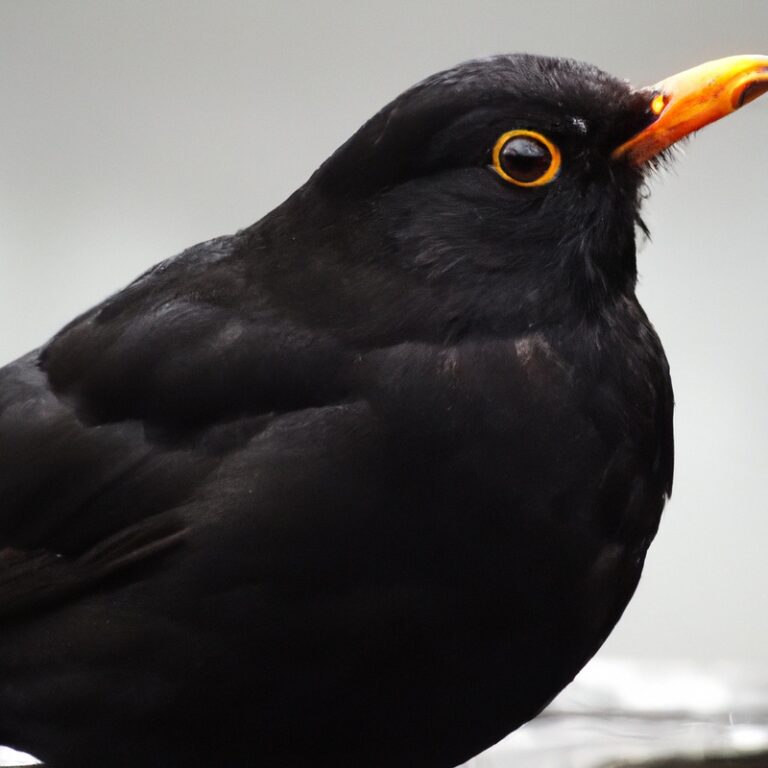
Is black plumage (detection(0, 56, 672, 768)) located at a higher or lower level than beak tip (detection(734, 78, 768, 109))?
lower

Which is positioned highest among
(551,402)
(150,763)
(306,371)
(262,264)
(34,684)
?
(262,264)

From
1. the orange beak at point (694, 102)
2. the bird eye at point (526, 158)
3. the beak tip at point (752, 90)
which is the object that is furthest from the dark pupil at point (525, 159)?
the beak tip at point (752, 90)

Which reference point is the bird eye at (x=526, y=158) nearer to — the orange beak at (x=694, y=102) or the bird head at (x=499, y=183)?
the bird head at (x=499, y=183)

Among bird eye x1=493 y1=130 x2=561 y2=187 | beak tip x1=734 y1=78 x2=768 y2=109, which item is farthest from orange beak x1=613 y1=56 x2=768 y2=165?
bird eye x1=493 y1=130 x2=561 y2=187

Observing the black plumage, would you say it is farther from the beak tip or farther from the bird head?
the beak tip

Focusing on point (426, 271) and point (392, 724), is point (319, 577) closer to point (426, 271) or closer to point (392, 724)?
point (392, 724)

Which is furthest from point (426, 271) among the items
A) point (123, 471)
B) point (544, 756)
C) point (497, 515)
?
point (544, 756)

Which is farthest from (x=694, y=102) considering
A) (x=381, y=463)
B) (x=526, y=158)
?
(x=381, y=463)

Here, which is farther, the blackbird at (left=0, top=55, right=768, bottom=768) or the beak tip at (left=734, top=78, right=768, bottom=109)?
the beak tip at (left=734, top=78, right=768, bottom=109)
